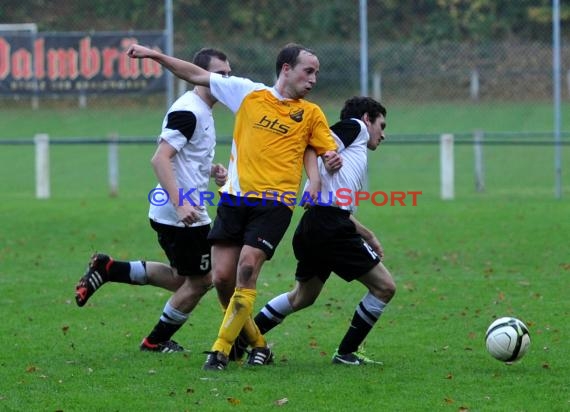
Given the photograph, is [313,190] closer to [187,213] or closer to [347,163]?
[347,163]

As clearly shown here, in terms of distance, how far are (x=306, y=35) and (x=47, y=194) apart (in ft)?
21.6

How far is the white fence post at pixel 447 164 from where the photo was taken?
18516 millimetres

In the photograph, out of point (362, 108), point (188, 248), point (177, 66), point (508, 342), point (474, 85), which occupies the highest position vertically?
point (474, 85)

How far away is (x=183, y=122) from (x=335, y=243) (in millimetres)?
1244

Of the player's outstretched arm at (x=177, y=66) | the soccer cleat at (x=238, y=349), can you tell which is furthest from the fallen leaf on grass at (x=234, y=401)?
the player's outstretched arm at (x=177, y=66)

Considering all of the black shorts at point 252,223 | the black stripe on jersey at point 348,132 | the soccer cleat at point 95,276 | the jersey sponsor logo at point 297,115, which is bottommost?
the soccer cleat at point 95,276

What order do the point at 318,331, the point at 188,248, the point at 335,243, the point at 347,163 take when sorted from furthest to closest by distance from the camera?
1. the point at 318,331
2. the point at 188,248
3. the point at 347,163
4. the point at 335,243

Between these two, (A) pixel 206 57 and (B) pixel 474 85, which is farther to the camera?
(B) pixel 474 85

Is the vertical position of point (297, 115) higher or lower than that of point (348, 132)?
higher

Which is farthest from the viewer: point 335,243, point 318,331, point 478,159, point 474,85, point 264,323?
point 474,85

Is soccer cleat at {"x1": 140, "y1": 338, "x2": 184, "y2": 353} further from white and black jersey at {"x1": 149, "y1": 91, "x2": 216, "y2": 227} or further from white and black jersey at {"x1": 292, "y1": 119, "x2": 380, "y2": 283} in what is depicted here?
white and black jersey at {"x1": 292, "y1": 119, "x2": 380, "y2": 283}

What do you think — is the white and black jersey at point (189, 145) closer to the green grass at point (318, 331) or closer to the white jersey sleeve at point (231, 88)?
the white jersey sleeve at point (231, 88)

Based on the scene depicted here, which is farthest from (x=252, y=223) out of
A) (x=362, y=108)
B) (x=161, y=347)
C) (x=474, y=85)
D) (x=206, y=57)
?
(x=474, y=85)

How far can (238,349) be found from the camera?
7.38 metres
